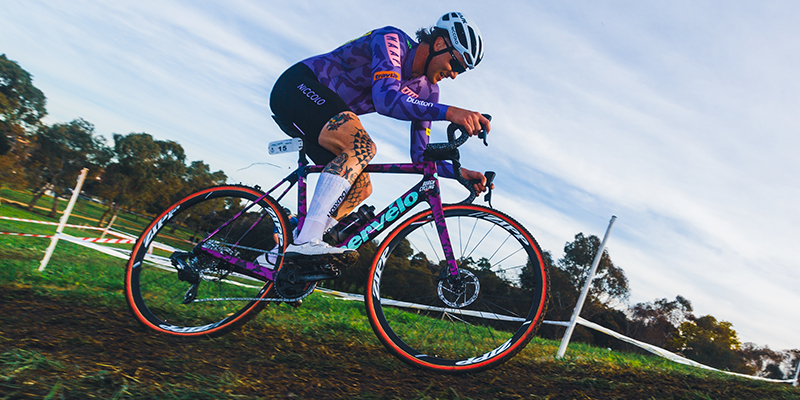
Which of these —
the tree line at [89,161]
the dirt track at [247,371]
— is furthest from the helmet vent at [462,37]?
the tree line at [89,161]

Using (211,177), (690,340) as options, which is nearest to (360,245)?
(211,177)

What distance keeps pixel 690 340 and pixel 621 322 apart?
59.5ft

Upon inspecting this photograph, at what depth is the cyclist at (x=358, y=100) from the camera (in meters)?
2.77

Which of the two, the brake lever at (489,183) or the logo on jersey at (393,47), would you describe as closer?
the logo on jersey at (393,47)

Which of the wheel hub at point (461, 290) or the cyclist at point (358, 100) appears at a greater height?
the cyclist at point (358, 100)

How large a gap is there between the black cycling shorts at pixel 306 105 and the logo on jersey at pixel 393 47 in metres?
0.47

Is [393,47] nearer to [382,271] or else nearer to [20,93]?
[382,271]

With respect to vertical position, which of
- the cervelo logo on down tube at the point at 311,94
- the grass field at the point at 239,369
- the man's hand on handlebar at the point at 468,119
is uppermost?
the man's hand on handlebar at the point at 468,119

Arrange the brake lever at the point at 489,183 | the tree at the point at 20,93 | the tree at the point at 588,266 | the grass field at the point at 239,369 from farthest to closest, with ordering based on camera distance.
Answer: the tree at the point at 20,93, the tree at the point at 588,266, the brake lever at the point at 489,183, the grass field at the point at 239,369

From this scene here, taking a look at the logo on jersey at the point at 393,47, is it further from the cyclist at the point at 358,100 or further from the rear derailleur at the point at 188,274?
the rear derailleur at the point at 188,274

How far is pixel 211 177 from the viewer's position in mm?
45469

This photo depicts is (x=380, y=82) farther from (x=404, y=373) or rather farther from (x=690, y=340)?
(x=690, y=340)

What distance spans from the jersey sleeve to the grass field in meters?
1.61

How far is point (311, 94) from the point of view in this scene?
10.0ft
